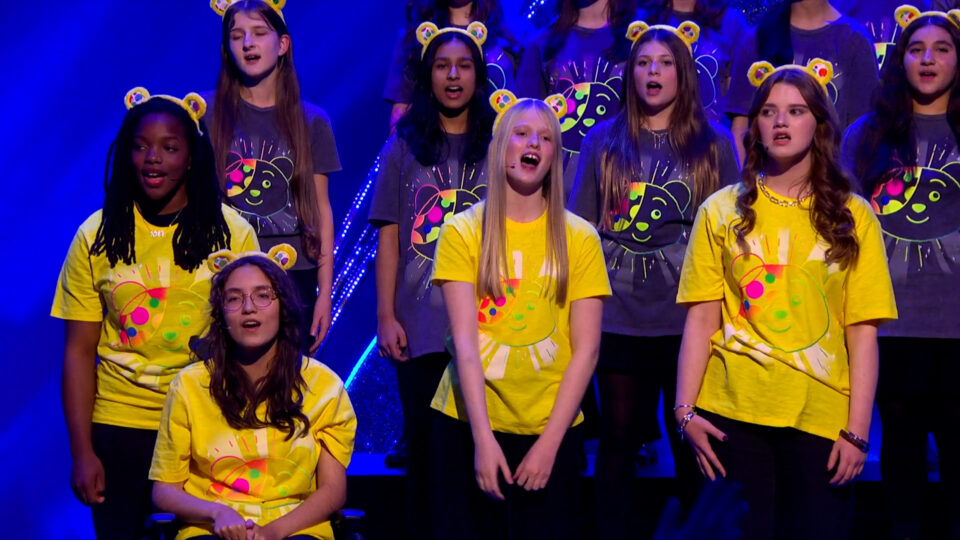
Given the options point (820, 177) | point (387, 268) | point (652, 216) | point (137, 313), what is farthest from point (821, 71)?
point (137, 313)

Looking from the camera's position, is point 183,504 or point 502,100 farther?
point 502,100

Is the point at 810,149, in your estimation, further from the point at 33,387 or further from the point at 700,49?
the point at 33,387

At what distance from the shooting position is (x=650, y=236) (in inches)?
135

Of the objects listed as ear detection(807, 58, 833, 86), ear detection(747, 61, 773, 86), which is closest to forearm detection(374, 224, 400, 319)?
ear detection(747, 61, 773, 86)

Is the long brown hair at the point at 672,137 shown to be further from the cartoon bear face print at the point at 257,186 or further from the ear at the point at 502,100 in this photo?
the cartoon bear face print at the point at 257,186

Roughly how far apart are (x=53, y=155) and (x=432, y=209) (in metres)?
1.53

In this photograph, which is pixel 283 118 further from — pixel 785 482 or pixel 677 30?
pixel 785 482

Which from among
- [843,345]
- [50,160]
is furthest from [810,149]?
[50,160]

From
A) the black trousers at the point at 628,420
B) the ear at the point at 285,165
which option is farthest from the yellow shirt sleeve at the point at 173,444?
the black trousers at the point at 628,420

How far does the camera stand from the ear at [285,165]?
3660 millimetres

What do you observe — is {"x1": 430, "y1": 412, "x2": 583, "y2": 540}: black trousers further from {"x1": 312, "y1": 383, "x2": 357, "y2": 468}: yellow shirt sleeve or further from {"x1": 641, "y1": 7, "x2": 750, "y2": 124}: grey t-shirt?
{"x1": 641, "y1": 7, "x2": 750, "y2": 124}: grey t-shirt

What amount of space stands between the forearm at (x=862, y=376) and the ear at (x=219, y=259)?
5.03ft

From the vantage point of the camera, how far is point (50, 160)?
426 centimetres

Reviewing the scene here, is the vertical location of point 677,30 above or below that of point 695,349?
above
